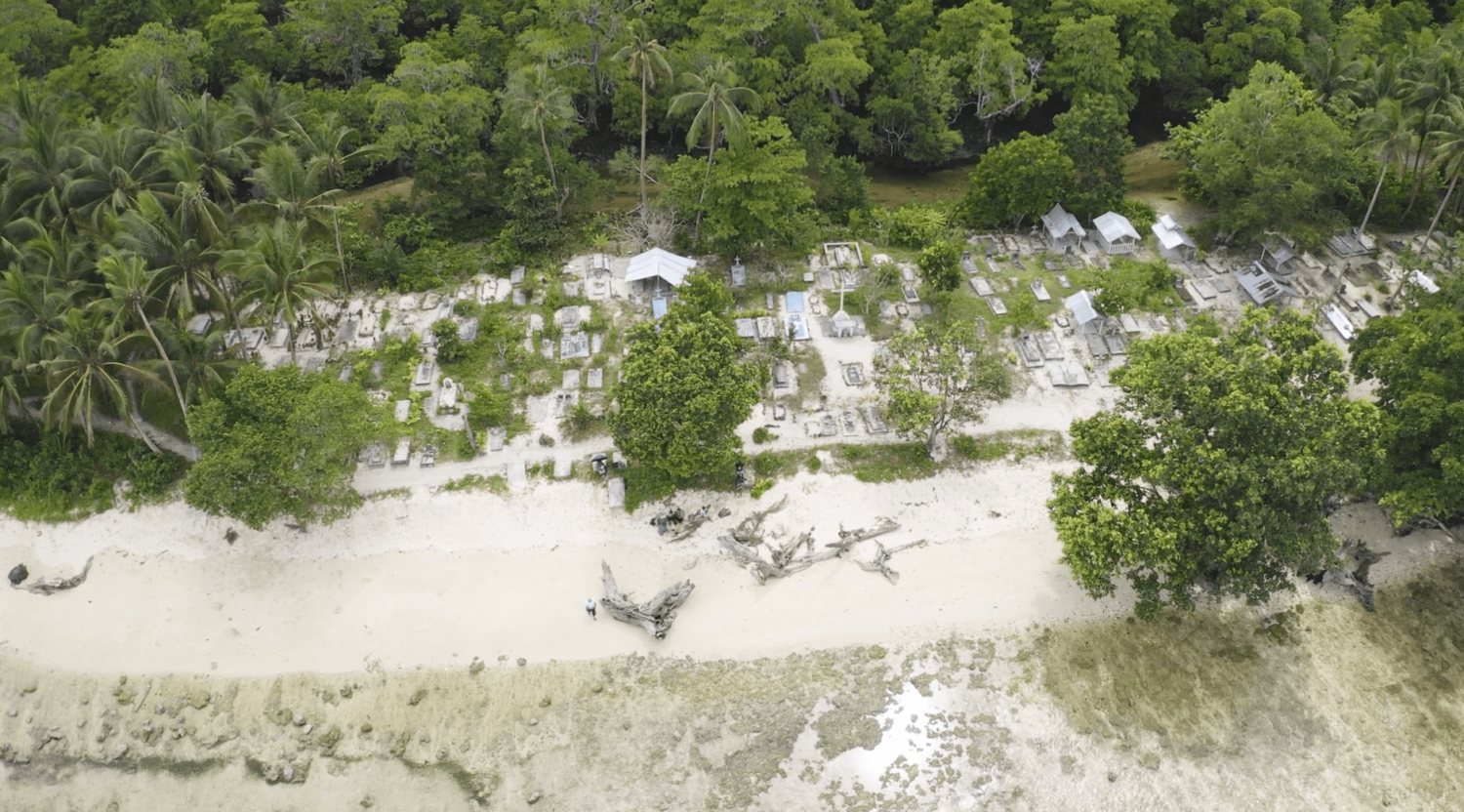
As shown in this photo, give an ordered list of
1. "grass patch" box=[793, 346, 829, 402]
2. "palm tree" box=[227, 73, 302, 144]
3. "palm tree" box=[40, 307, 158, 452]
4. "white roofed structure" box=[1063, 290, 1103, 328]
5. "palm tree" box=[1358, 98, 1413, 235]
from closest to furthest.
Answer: "palm tree" box=[40, 307, 158, 452] < "grass patch" box=[793, 346, 829, 402] < "palm tree" box=[1358, 98, 1413, 235] < "white roofed structure" box=[1063, 290, 1103, 328] < "palm tree" box=[227, 73, 302, 144]

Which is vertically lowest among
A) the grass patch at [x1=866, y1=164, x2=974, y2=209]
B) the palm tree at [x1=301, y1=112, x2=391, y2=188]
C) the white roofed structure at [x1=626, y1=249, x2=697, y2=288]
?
the grass patch at [x1=866, y1=164, x2=974, y2=209]

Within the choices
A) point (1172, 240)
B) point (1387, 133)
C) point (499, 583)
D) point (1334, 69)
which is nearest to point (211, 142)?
point (499, 583)

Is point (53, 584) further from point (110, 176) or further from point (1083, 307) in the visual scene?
point (1083, 307)

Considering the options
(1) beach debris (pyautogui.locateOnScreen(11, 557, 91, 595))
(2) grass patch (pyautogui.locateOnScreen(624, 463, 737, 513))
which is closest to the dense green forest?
(1) beach debris (pyautogui.locateOnScreen(11, 557, 91, 595))

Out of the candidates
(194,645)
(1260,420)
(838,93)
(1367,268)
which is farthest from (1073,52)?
(194,645)

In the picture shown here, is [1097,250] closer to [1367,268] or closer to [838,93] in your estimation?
[1367,268]

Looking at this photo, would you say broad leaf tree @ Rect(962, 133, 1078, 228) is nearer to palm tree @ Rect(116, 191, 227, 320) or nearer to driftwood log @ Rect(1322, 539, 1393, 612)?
driftwood log @ Rect(1322, 539, 1393, 612)
